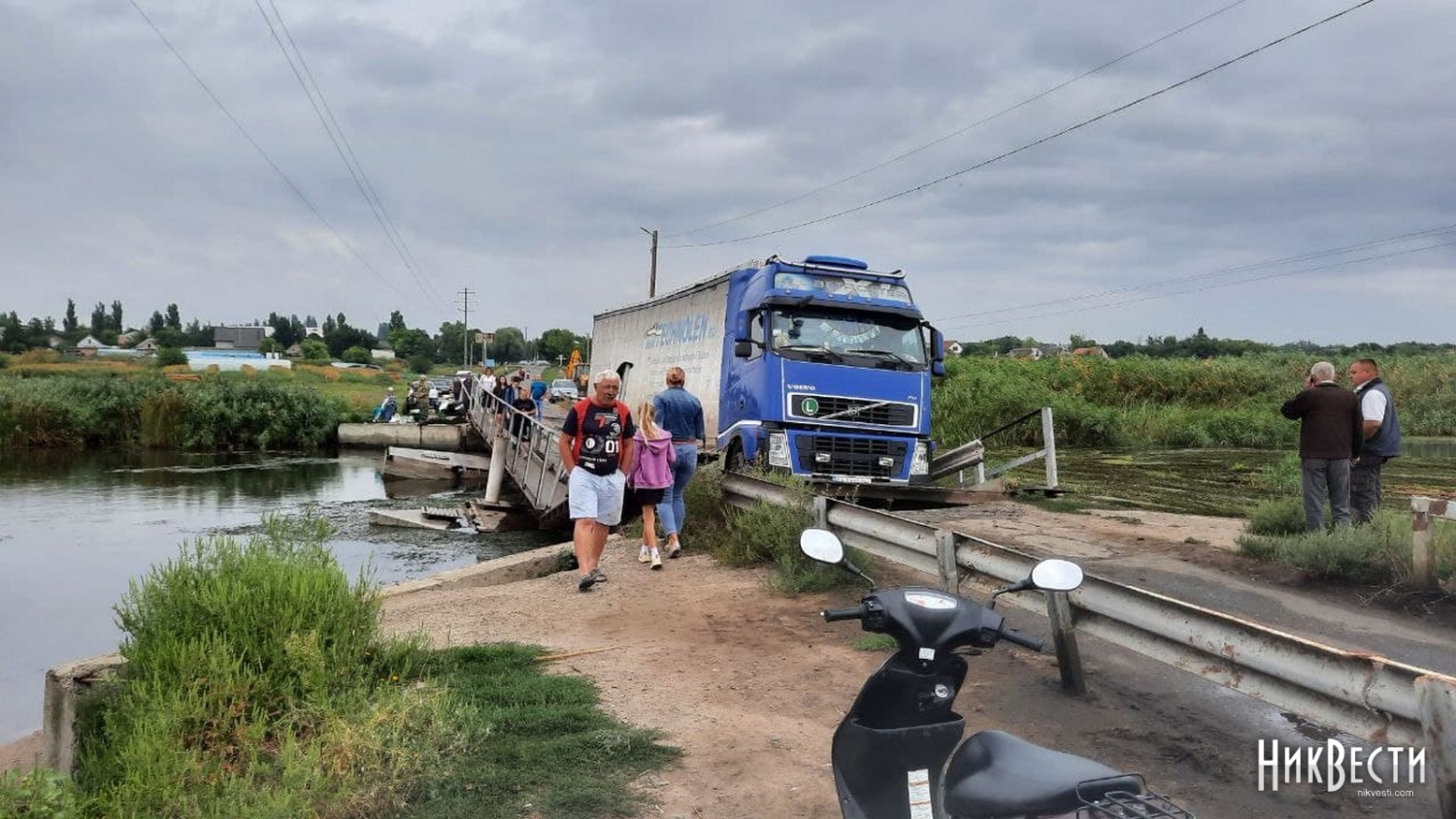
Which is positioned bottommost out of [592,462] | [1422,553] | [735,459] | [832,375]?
[1422,553]

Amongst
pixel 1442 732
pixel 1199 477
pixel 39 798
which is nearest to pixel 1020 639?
pixel 1442 732

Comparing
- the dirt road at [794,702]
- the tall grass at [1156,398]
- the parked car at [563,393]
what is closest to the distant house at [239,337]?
the parked car at [563,393]

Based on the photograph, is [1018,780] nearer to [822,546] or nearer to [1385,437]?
[822,546]

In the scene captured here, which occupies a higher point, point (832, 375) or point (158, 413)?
point (832, 375)

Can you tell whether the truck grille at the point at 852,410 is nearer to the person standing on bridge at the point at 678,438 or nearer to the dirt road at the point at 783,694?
the person standing on bridge at the point at 678,438

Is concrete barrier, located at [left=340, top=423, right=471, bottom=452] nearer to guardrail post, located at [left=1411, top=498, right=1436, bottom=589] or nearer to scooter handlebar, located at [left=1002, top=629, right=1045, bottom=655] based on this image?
guardrail post, located at [left=1411, top=498, right=1436, bottom=589]

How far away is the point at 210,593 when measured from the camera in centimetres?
557

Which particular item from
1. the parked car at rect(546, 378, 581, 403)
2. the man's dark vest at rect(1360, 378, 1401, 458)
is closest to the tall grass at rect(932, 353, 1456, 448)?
the parked car at rect(546, 378, 581, 403)

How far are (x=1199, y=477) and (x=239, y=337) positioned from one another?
168 metres

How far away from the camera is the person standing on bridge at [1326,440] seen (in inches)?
362

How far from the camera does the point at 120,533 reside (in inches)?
734

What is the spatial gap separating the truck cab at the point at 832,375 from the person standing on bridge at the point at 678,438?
1948mm

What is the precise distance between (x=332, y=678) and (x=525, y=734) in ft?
3.63

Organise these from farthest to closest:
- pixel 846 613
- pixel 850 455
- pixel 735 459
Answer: pixel 735 459, pixel 850 455, pixel 846 613
